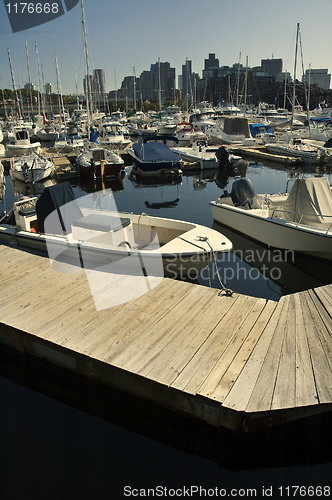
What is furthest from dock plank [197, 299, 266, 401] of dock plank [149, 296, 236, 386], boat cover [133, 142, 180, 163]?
boat cover [133, 142, 180, 163]

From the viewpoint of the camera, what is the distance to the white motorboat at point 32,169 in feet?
72.3

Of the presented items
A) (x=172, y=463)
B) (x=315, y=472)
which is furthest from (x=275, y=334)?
(x=172, y=463)

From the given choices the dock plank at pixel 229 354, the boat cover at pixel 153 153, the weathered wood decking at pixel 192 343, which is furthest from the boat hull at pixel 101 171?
the dock plank at pixel 229 354

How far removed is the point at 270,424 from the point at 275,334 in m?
1.56

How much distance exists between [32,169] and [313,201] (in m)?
17.2

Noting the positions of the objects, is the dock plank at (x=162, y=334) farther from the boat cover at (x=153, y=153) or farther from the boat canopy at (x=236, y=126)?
the boat canopy at (x=236, y=126)

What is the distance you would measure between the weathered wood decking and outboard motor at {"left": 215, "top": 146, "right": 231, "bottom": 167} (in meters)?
20.5

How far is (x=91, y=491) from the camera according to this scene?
449 centimetres

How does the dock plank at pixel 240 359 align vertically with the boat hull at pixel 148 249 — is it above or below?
below

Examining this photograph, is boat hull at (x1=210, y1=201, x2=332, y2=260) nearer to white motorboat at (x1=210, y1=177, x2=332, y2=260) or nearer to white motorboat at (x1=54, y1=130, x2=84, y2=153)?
white motorboat at (x1=210, y1=177, x2=332, y2=260)

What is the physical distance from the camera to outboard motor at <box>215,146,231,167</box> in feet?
86.8

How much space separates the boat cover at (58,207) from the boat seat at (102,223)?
529mm

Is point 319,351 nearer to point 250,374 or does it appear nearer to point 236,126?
point 250,374

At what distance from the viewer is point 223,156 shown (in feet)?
87.1
